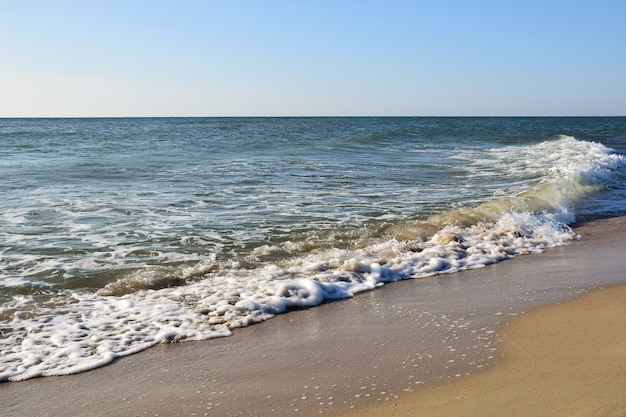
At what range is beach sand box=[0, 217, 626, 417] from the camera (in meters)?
3.32

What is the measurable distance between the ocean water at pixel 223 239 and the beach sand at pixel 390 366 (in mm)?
319

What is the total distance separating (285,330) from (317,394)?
1.24 meters

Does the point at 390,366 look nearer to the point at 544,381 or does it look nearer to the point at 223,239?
the point at 544,381

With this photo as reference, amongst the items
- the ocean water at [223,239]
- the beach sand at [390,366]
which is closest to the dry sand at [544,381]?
the beach sand at [390,366]

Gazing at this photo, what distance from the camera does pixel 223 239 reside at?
776 cm

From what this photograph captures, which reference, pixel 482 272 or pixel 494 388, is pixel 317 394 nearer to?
pixel 494 388

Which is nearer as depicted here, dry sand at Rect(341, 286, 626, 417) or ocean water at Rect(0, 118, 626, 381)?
dry sand at Rect(341, 286, 626, 417)

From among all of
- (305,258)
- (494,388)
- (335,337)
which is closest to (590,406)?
(494,388)

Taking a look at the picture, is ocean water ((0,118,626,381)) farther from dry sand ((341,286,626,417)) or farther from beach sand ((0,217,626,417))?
dry sand ((341,286,626,417))

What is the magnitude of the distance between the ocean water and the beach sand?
→ 1.05 feet

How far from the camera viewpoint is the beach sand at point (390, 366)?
3316 mm

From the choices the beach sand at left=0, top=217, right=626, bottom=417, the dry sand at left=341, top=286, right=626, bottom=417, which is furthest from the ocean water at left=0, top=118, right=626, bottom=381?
the dry sand at left=341, top=286, right=626, bottom=417

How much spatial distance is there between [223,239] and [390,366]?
14.1ft

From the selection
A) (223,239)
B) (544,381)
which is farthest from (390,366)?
(223,239)
